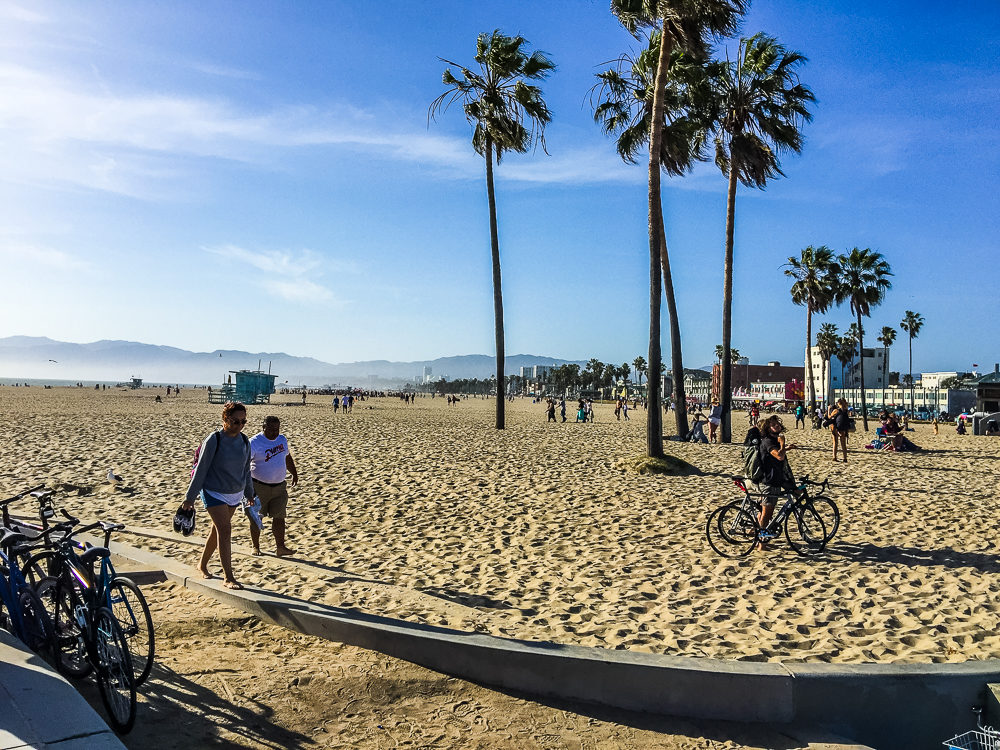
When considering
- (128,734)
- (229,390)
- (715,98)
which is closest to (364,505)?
(128,734)

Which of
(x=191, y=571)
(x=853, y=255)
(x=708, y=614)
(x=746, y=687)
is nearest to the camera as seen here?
(x=746, y=687)

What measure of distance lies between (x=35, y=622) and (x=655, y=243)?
14685 millimetres

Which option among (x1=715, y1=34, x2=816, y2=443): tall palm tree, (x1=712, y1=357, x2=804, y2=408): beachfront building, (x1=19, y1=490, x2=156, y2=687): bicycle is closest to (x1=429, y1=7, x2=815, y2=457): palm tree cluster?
(x1=715, y1=34, x2=816, y2=443): tall palm tree

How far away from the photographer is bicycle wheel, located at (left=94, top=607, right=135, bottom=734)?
3.90 m

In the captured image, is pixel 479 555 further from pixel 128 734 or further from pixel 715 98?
pixel 715 98

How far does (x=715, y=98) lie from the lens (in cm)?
2242

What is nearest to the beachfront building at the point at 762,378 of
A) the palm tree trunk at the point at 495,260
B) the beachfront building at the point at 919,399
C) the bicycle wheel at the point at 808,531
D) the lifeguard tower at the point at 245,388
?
the beachfront building at the point at 919,399

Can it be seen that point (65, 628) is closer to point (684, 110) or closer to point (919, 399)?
point (684, 110)

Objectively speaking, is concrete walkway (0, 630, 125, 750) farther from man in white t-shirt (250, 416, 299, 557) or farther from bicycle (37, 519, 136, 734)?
man in white t-shirt (250, 416, 299, 557)

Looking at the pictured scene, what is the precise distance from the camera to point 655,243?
1658 centimetres

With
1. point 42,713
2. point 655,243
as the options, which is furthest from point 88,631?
point 655,243

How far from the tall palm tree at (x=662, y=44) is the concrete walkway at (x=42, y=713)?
12.3 metres

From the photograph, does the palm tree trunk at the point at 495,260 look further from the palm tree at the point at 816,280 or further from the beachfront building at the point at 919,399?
the beachfront building at the point at 919,399

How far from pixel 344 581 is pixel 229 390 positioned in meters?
61.1
